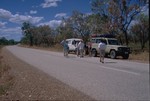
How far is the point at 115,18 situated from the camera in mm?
43094

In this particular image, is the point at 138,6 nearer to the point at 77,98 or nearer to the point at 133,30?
the point at 133,30

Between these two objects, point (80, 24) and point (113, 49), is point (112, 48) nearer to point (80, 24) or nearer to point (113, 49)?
point (113, 49)

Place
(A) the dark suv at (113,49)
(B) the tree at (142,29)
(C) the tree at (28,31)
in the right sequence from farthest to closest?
1. (C) the tree at (28,31)
2. (B) the tree at (142,29)
3. (A) the dark suv at (113,49)

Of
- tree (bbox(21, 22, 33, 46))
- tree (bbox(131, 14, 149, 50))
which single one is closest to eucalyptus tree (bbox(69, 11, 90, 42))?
tree (bbox(131, 14, 149, 50))

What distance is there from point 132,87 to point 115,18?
108ft

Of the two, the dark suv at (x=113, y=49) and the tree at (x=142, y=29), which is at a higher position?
the tree at (x=142, y=29)

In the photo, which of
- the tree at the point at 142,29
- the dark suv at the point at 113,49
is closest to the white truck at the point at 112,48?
the dark suv at the point at 113,49

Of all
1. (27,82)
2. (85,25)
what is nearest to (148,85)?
(27,82)

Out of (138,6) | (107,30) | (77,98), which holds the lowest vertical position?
(77,98)

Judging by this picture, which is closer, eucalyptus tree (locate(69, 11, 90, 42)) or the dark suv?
the dark suv

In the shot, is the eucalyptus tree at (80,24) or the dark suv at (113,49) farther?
the eucalyptus tree at (80,24)

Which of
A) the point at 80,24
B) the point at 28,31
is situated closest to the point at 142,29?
the point at 80,24

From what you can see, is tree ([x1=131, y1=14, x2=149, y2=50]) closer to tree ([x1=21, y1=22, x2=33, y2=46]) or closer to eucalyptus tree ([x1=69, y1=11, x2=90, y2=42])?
eucalyptus tree ([x1=69, y1=11, x2=90, y2=42])

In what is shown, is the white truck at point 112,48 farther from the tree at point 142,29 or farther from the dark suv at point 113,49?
the tree at point 142,29
